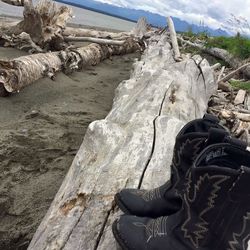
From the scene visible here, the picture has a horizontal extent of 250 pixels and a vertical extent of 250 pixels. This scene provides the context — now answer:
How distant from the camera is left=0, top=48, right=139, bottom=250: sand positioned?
299 cm

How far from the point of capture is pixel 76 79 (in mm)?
7238

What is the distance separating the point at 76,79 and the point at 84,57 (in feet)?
4.09

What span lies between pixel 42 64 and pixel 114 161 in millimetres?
4103

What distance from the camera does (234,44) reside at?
11.6 m

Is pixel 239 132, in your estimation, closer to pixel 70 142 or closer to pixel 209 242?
pixel 70 142

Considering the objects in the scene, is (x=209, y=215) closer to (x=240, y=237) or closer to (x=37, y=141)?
(x=240, y=237)

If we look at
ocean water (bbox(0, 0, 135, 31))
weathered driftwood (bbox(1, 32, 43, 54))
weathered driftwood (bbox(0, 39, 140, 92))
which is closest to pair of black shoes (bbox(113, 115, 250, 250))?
weathered driftwood (bbox(0, 39, 140, 92))

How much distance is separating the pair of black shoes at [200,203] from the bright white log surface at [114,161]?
182mm

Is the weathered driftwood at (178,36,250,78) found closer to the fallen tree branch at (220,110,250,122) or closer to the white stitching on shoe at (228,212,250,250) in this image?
the fallen tree branch at (220,110,250,122)

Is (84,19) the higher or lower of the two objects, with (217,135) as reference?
lower

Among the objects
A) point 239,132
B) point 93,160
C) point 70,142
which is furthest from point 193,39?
point 93,160

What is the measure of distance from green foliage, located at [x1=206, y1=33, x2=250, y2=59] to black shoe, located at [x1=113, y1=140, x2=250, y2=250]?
30.1ft

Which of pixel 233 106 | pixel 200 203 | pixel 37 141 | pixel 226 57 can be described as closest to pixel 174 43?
pixel 233 106

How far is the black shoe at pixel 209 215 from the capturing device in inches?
69.1
